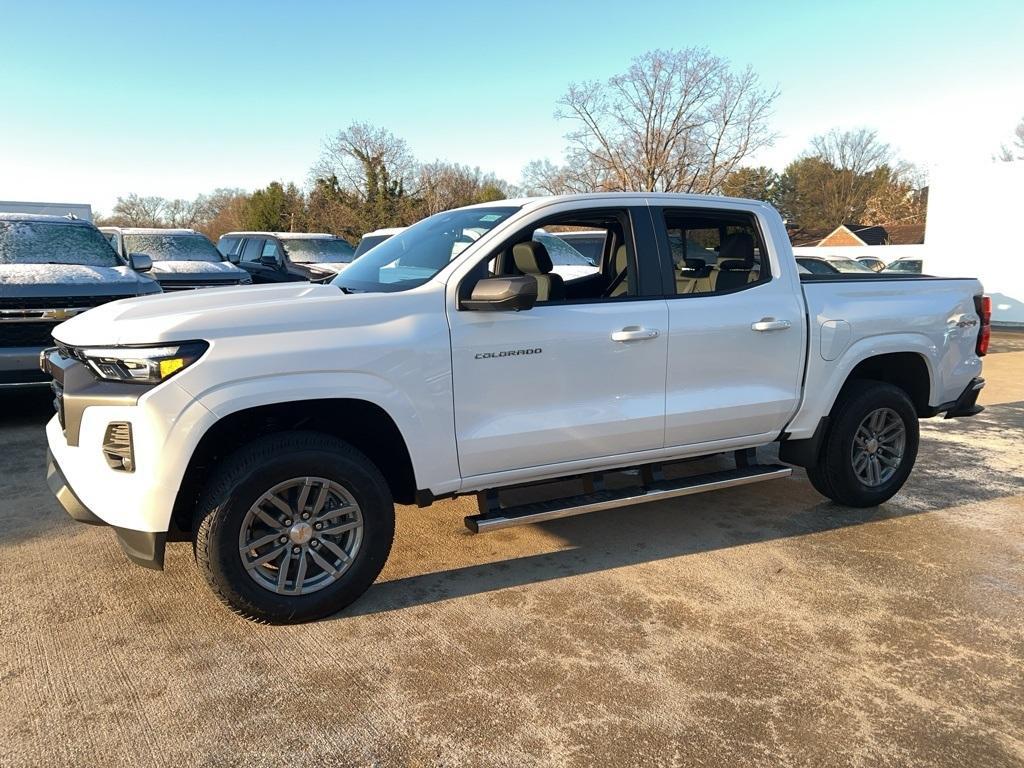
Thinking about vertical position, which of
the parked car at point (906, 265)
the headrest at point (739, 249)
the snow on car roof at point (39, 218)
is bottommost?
the parked car at point (906, 265)

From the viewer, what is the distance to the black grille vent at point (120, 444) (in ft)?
9.73

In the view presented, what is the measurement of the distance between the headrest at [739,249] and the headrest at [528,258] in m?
1.21

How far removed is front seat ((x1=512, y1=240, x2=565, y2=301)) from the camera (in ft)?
13.1

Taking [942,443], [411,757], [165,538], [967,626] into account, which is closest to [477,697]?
[411,757]

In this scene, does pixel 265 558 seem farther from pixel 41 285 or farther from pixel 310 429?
pixel 41 285

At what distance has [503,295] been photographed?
335 cm

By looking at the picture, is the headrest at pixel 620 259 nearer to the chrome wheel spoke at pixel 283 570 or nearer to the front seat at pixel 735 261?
the front seat at pixel 735 261

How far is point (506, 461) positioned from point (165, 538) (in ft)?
5.15

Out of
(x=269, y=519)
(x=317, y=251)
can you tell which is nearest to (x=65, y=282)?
(x=269, y=519)

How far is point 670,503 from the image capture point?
5.14 metres

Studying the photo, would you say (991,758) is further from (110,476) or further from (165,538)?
(110,476)

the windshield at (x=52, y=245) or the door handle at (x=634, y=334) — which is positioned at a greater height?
the windshield at (x=52, y=245)

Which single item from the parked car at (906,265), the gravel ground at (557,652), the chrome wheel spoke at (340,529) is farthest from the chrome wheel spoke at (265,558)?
the parked car at (906,265)

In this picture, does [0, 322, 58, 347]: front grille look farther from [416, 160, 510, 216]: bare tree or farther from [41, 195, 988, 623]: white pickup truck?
[416, 160, 510, 216]: bare tree
